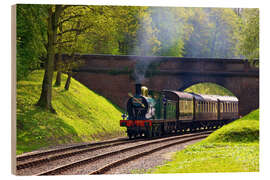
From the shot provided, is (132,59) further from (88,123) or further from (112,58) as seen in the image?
(88,123)

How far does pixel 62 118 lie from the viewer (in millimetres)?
25250

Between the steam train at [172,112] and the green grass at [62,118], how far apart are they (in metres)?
1.82

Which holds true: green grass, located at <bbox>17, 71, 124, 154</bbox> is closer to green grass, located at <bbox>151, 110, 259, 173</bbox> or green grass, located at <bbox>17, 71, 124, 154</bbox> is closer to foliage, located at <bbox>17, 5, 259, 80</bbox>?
foliage, located at <bbox>17, 5, 259, 80</bbox>

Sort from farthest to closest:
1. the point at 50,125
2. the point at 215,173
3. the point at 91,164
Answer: the point at 50,125, the point at 91,164, the point at 215,173

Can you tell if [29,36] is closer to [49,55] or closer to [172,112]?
[49,55]

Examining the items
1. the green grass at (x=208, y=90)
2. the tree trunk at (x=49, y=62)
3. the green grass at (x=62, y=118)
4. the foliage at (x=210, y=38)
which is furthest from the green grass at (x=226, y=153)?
the green grass at (x=208, y=90)

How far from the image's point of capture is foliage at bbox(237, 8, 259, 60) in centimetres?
2179

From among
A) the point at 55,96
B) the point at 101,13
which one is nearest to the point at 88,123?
the point at 55,96

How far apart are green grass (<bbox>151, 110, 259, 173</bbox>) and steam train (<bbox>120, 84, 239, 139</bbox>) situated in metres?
6.34

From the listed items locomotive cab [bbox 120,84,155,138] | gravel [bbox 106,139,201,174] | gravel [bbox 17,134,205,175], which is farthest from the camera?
locomotive cab [bbox 120,84,155,138]

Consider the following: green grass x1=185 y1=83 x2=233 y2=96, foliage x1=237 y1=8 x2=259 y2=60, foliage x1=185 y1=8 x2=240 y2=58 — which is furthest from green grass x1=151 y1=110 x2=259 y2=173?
green grass x1=185 y1=83 x2=233 y2=96

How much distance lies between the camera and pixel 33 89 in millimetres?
25062

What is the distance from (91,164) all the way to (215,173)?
4750 millimetres

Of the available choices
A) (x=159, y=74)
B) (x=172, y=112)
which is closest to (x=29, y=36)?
(x=172, y=112)
